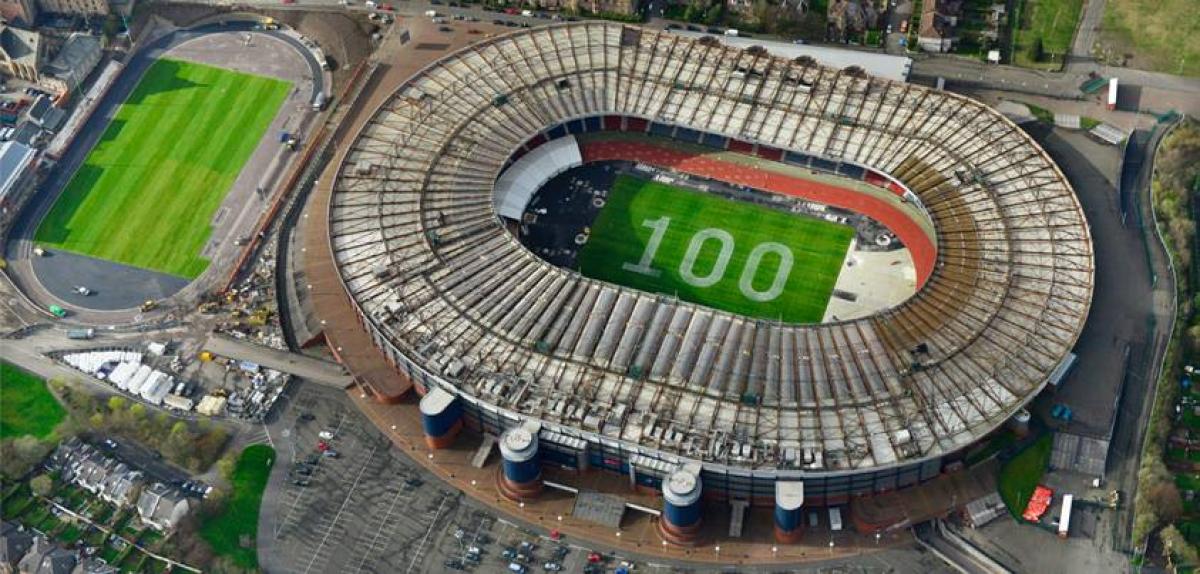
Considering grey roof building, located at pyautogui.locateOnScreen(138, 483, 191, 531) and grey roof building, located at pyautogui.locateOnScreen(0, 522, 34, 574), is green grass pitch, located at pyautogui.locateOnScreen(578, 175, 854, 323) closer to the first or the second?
grey roof building, located at pyautogui.locateOnScreen(138, 483, 191, 531)

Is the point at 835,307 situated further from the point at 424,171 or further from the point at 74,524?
the point at 74,524

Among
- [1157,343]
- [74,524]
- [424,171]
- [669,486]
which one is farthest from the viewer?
[424,171]

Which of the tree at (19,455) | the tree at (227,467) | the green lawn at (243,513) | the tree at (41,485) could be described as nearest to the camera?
the green lawn at (243,513)

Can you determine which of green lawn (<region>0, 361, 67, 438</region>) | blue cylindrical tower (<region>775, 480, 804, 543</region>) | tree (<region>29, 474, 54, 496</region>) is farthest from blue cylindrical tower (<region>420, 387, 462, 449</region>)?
green lawn (<region>0, 361, 67, 438</region>)

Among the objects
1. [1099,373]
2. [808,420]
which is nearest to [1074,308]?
[1099,373]

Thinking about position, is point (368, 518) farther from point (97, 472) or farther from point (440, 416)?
point (97, 472)

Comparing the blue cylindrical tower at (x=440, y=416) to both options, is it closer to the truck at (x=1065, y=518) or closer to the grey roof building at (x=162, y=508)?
the grey roof building at (x=162, y=508)

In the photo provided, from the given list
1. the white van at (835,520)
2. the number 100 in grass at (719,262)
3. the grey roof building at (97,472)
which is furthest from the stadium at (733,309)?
the grey roof building at (97,472)
